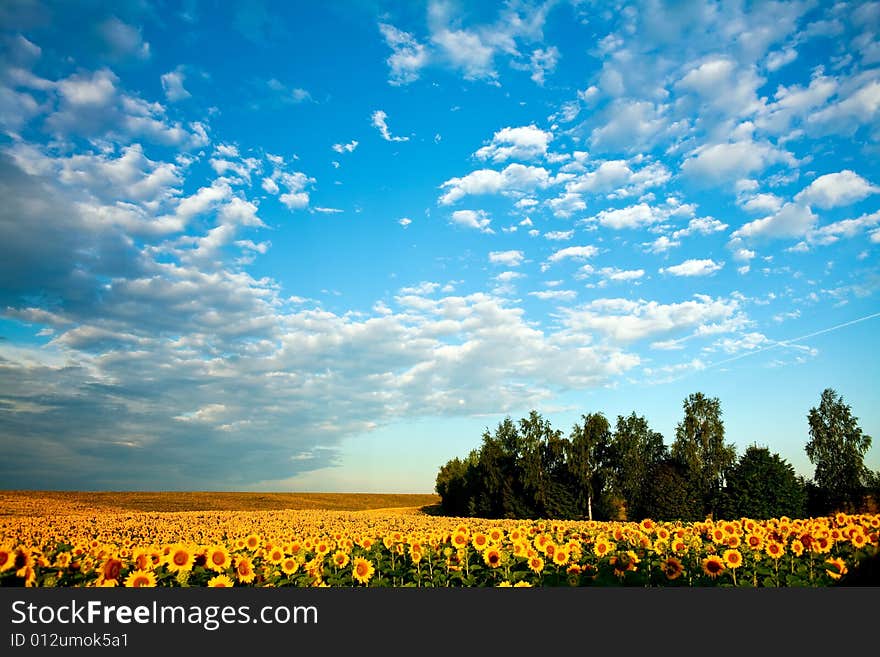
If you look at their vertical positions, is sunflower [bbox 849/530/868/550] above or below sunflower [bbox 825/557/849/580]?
above

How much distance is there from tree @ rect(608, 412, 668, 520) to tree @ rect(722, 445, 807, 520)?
8180 millimetres

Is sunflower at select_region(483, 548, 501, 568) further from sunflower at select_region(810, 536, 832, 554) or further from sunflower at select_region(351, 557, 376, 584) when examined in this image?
sunflower at select_region(810, 536, 832, 554)

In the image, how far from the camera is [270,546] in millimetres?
9062

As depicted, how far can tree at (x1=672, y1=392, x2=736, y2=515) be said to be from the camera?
53.4 metres

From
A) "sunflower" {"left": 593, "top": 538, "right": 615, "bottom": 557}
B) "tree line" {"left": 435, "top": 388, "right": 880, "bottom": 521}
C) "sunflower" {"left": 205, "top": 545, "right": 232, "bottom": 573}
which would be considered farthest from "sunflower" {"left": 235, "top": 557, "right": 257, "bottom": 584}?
"tree line" {"left": 435, "top": 388, "right": 880, "bottom": 521}

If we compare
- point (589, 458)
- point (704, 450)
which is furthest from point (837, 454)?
point (589, 458)

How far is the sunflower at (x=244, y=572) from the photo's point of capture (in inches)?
285

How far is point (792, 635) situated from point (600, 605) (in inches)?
Result: 76.3

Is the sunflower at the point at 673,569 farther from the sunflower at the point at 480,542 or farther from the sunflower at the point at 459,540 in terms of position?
the sunflower at the point at 459,540

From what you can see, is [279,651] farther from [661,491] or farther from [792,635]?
[661,491]

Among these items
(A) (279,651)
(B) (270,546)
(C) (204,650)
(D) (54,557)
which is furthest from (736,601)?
(D) (54,557)

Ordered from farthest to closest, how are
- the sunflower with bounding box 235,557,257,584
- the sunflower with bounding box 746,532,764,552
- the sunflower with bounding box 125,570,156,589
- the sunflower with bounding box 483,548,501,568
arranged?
the sunflower with bounding box 746,532,764,552
the sunflower with bounding box 483,548,501,568
the sunflower with bounding box 235,557,257,584
the sunflower with bounding box 125,570,156,589

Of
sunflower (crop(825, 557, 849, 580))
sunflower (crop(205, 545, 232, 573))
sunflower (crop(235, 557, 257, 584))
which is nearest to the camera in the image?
sunflower (crop(235, 557, 257, 584))

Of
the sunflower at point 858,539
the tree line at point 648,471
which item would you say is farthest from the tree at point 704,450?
the sunflower at point 858,539
